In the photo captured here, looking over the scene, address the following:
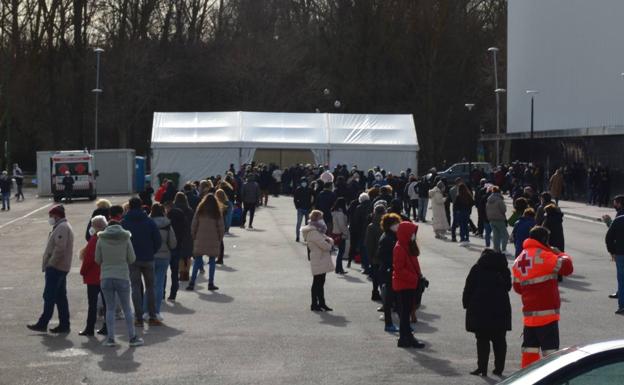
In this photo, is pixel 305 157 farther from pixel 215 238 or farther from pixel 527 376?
pixel 527 376

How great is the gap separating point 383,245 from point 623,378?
9.47 meters

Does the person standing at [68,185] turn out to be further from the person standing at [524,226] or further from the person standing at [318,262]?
the person standing at [318,262]

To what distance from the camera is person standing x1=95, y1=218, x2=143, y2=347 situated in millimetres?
13672

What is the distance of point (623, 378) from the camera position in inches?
198

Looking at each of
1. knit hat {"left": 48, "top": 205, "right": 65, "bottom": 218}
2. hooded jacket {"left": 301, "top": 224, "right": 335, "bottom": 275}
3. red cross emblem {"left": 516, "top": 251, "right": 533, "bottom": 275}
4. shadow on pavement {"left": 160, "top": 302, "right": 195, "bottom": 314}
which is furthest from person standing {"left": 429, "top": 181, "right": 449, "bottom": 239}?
red cross emblem {"left": 516, "top": 251, "right": 533, "bottom": 275}

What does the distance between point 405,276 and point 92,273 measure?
144 inches

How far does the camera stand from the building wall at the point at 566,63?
178 feet

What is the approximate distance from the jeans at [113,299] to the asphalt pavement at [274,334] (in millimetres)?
238

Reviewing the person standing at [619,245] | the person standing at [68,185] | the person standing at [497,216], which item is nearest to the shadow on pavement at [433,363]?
the person standing at [619,245]

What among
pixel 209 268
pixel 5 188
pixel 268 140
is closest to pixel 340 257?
pixel 209 268

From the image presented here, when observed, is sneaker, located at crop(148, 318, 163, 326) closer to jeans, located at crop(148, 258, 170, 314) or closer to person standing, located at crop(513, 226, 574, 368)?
jeans, located at crop(148, 258, 170, 314)

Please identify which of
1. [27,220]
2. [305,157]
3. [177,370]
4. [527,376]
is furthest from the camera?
[305,157]

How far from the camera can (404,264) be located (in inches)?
536

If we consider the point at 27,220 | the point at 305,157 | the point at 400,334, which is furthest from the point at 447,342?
the point at 305,157
